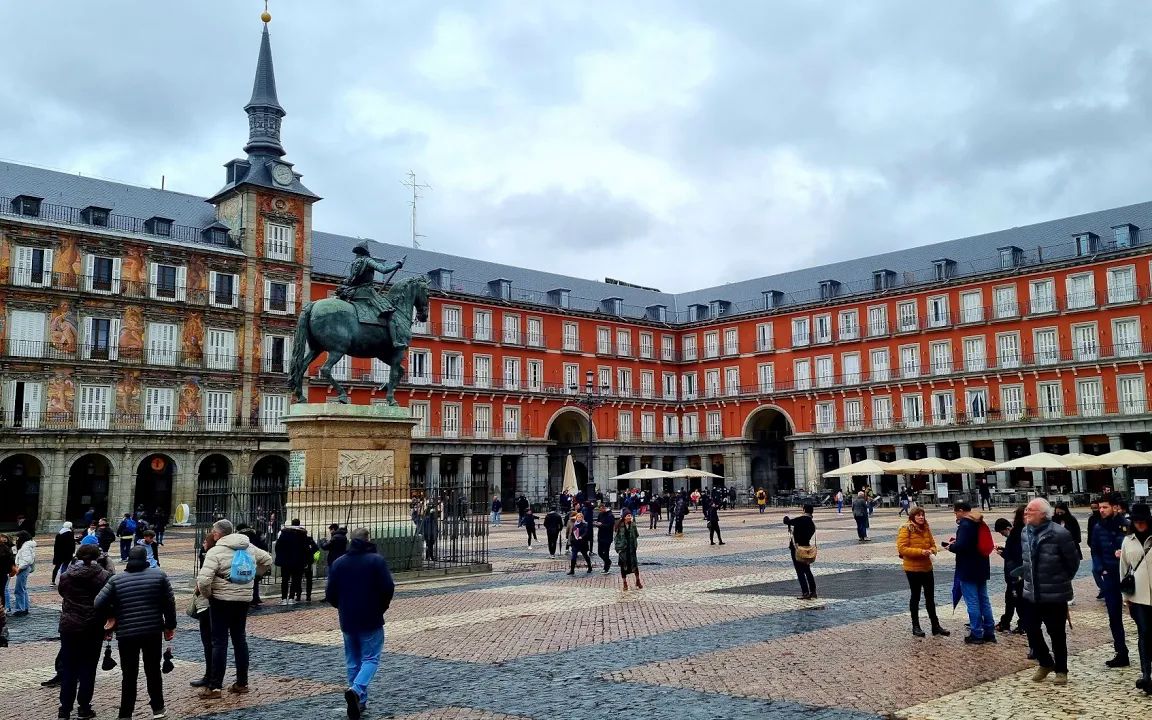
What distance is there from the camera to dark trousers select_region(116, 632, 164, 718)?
748cm

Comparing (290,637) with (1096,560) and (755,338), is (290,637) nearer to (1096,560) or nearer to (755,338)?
(1096,560)

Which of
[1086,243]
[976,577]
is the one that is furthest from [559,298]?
[976,577]

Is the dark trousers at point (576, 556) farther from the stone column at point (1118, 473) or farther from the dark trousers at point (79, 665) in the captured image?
the stone column at point (1118, 473)

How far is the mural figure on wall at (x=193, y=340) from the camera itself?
4553 centimetres

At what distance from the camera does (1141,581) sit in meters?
7.68

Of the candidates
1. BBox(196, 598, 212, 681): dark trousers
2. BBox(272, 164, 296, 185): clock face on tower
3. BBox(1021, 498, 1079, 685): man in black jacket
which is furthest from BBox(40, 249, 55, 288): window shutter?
BBox(1021, 498, 1079, 685): man in black jacket

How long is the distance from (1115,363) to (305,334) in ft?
148

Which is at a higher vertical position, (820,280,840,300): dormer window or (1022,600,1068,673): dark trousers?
(820,280,840,300): dormer window

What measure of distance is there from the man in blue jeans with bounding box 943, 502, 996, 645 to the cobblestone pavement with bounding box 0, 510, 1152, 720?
0.79ft

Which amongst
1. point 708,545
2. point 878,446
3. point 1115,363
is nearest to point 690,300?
point 878,446

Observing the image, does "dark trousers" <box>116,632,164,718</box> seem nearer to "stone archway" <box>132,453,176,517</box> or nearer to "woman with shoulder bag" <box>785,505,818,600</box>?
"woman with shoulder bag" <box>785,505,818,600</box>

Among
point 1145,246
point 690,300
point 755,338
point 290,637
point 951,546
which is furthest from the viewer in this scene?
point 690,300

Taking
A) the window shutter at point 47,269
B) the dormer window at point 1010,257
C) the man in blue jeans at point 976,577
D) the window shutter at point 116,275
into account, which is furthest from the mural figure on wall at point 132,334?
the dormer window at point 1010,257

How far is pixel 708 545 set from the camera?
25.0 meters
